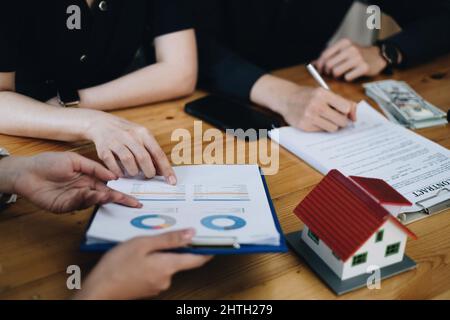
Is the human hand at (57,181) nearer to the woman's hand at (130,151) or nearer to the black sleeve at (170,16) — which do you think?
the woman's hand at (130,151)

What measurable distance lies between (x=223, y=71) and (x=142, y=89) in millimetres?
266

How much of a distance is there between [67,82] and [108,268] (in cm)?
80

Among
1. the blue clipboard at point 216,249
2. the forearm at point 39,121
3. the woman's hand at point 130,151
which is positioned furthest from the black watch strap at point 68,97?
the blue clipboard at point 216,249

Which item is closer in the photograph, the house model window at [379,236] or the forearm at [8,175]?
the house model window at [379,236]

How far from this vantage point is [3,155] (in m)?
0.91

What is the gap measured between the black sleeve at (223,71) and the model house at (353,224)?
0.65m

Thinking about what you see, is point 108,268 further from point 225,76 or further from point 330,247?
point 225,76

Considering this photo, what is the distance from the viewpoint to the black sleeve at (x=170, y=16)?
130cm

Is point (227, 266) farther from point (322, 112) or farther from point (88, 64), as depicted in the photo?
point (88, 64)

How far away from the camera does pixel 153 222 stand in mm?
704

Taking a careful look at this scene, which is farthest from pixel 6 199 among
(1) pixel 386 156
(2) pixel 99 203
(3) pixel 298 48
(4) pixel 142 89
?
(3) pixel 298 48

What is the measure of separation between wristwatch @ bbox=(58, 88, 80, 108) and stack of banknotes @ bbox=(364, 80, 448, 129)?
79cm

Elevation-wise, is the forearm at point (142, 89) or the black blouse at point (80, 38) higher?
the black blouse at point (80, 38)

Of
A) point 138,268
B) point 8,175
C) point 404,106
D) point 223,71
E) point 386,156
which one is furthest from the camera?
point 223,71
